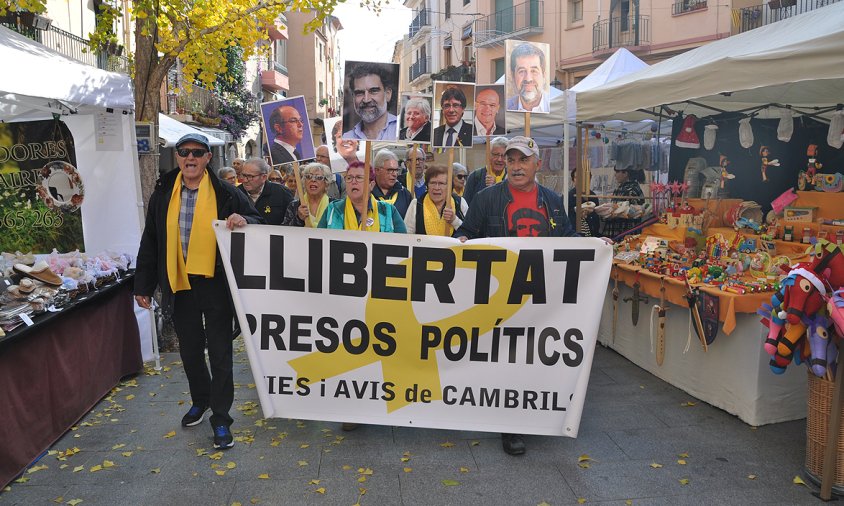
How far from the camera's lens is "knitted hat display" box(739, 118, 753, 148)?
6.97 meters

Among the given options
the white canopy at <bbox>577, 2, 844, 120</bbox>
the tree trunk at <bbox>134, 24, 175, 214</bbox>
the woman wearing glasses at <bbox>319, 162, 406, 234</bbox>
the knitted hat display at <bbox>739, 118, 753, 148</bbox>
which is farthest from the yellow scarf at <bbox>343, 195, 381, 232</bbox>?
the knitted hat display at <bbox>739, 118, 753, 148</bbox>

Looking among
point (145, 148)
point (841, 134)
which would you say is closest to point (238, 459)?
point (145, 148)

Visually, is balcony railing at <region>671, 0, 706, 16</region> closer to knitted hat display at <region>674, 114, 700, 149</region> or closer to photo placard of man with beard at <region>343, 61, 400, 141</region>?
knitted hat display at <region>674, 114, 700, 149</region>

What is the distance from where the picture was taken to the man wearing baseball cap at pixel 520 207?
4.01m

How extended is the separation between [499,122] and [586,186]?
334 cm

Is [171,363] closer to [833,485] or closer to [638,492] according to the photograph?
[638,492]

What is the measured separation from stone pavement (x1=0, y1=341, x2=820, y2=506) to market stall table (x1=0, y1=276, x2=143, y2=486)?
147 mm

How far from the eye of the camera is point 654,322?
5207 mm

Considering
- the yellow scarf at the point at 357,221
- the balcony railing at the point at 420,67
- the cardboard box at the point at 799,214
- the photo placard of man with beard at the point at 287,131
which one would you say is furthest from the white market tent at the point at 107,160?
the balcony railing at the point at 420,67

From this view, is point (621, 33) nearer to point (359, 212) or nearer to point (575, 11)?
point (575, 11)

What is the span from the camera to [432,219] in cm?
499

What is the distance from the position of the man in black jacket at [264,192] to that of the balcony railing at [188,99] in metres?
12.1

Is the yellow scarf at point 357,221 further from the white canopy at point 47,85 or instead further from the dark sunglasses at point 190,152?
the white canopy at point 47,85

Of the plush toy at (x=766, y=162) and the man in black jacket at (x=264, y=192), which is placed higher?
the plush toy at (x=766, y=162)
